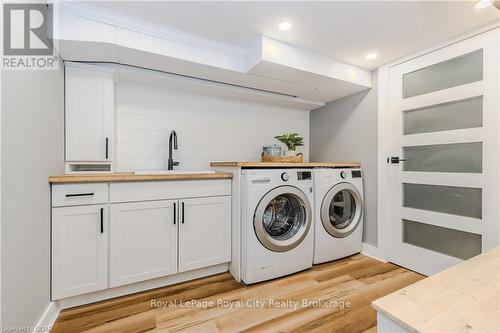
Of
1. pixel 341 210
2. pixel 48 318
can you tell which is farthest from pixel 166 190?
pixel 341 210

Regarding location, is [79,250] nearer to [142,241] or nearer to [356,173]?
[142,241]

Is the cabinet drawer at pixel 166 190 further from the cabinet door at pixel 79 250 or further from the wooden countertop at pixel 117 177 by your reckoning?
the cabinet door at pixel 79 250

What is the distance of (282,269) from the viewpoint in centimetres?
197

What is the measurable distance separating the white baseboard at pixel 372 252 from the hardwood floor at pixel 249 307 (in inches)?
10.2

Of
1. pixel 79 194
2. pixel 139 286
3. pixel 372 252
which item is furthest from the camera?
pixel 372 252

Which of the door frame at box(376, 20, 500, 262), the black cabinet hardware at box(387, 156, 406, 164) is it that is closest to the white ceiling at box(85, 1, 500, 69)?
the door frame at box(376, 20, 500, 262)

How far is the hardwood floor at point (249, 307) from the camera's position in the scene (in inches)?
55.0

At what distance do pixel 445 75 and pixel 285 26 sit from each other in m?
1.46

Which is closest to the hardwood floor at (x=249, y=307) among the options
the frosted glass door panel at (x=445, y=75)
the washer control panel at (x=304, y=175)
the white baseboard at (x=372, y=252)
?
the white baseboard at (x=372, y=252)

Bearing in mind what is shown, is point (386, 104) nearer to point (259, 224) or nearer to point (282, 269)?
point (259, 224)

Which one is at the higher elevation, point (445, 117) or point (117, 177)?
point (445, 117)

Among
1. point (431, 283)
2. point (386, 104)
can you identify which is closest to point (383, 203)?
point (386, 104)

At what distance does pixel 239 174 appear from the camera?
190 centimetres

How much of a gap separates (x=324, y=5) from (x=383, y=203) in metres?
1.90
